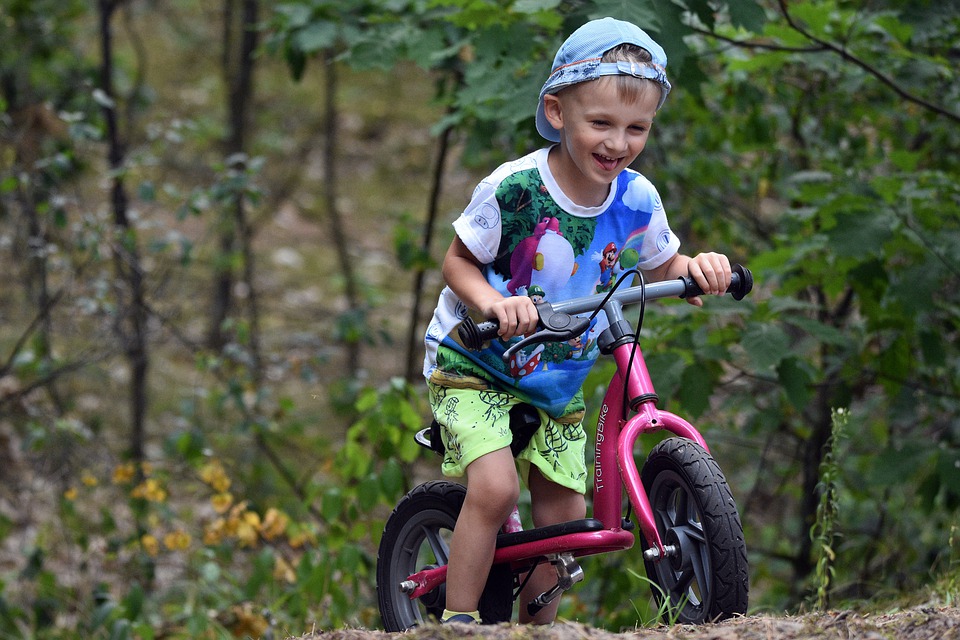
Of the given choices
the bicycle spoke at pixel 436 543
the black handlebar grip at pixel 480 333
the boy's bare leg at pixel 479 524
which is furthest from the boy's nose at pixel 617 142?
the bicycle spoke at pixel 436 543

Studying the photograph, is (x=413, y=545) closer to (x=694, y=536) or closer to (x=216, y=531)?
(x=694, y=536)

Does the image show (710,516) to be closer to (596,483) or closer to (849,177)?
(596,483)

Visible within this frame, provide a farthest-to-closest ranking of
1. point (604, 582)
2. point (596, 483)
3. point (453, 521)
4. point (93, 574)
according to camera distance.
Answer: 1. point (93, 574)
2. point (604, 582)
3. point (453, 521)
4. point (596, 483)

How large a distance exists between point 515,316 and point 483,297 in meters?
0.20

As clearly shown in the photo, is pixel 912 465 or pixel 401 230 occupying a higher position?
pixel 401 230

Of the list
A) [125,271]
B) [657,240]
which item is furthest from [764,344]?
[125,271]

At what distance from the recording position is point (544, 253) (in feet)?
8.43

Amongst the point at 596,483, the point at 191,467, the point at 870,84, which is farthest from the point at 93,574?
the point at 870,84

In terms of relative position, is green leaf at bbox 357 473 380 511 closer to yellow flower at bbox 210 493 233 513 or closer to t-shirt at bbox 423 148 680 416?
yellow flower at bbox 210 493 233 513

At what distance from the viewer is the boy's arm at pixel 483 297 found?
2270 mm

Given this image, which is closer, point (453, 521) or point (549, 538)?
point (549, 538)

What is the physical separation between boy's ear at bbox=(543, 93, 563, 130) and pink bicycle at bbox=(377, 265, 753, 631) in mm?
440

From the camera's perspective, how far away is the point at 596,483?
2.52 meters

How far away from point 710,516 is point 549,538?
478 mm
